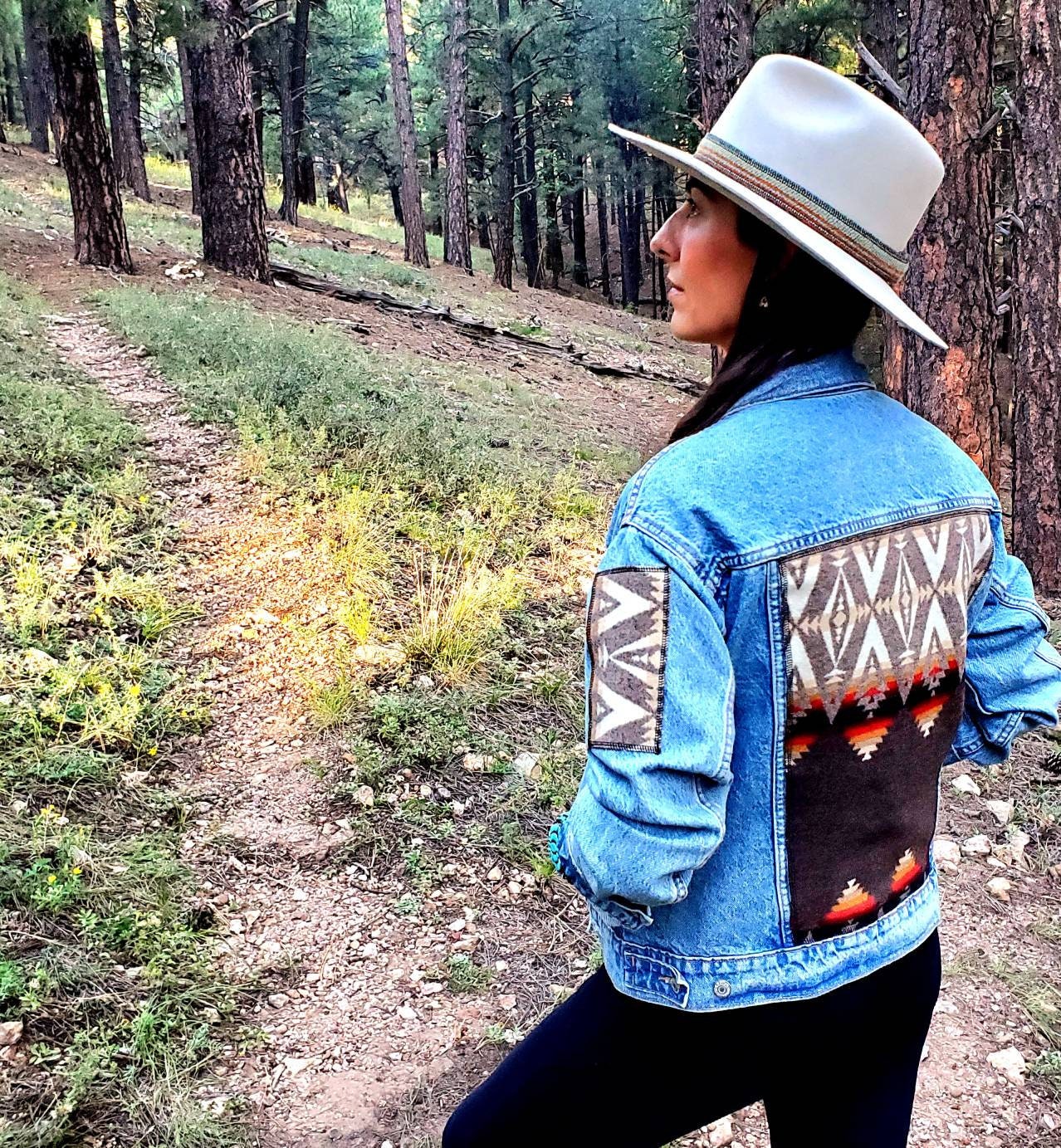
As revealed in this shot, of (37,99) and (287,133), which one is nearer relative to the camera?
(287,133)

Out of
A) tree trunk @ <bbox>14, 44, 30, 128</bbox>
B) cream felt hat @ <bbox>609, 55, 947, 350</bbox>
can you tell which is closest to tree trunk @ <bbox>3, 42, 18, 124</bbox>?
tree trunk @ <bbox>14, 44, 30, 128</bbox>

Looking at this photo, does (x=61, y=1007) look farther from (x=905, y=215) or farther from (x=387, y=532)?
(x=387, y=532)

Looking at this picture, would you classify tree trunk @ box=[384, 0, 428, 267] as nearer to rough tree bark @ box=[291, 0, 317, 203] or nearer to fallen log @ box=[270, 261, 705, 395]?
rough tree bark @ box=[291, 0, 317, 203]

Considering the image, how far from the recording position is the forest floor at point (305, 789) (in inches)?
106

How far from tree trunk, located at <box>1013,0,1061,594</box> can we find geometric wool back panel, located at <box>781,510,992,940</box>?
6.03m

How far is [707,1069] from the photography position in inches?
51.3

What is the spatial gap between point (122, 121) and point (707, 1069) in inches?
891

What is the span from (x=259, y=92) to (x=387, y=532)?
21.0 metres

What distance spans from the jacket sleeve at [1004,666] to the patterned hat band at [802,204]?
0.47 meters

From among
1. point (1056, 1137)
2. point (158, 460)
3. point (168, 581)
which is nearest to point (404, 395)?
point (158, 460)

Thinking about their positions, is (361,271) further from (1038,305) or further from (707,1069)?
(707,1069)

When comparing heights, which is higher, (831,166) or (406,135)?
(406,135)

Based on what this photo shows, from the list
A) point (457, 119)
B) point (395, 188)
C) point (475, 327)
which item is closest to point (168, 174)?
point (395, 188)

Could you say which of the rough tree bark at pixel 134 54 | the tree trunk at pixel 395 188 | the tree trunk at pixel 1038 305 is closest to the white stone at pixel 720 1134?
Answer: the tree trunk at pixel 1038 305
